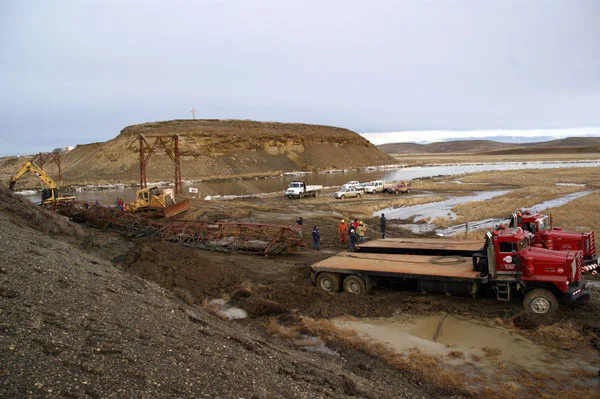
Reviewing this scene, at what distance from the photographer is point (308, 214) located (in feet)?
111

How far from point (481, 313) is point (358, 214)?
22.0 m

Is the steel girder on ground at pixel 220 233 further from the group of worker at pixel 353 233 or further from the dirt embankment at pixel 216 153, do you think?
the dirt embankment at pixel 216 153

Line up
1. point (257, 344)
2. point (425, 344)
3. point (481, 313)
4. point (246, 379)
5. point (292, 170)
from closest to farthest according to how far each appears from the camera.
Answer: point (246, 379) → point (257, 344) → point (425, 344) → point (481, 313) → point (292, 170)

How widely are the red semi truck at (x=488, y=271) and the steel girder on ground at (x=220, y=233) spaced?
183 inches

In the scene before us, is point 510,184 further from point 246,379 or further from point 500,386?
point 246,379

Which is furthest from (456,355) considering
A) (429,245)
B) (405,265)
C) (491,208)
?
(491,208)

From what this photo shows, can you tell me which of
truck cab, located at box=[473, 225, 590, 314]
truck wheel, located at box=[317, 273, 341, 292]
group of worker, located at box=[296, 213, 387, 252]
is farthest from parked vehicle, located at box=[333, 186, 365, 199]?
truck cab, located at box=[473, 225, 590, 314]

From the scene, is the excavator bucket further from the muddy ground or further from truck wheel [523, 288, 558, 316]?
truck wheel [523, 288, 558, 316]

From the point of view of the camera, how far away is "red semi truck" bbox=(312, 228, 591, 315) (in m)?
11.6

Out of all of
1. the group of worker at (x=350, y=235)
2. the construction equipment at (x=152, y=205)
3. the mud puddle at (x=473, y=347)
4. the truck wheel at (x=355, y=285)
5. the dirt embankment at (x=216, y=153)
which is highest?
the dirt embankment at (x=216, y=153)

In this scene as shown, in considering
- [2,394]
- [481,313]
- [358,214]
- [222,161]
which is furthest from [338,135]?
[2,394]

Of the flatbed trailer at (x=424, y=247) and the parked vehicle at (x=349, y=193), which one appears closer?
the flatbed trailer at (x=424, y=247)

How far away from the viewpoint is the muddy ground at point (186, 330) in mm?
5977

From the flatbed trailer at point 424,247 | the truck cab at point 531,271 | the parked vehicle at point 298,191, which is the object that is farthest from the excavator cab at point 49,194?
the truck cab at point 531,271
